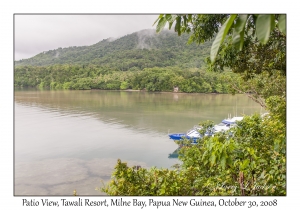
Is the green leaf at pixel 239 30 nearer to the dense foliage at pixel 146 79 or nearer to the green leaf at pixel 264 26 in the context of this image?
the green leaf at pixel 264 26

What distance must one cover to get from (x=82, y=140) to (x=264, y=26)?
11632 millimetres

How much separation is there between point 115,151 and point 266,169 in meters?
8.61

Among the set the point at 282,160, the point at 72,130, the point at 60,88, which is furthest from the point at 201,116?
the point at 282,160

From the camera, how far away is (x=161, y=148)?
10359 mm

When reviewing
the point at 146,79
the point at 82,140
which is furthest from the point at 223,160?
the point at 146,79

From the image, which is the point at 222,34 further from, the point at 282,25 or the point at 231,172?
the point at 231,172

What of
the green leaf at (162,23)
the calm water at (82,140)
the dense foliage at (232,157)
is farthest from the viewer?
the calm water at (82,140)

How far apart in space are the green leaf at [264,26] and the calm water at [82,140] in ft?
10.3

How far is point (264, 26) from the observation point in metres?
0.54

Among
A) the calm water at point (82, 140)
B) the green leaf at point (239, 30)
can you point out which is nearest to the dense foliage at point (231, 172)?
the green leaf at point (239, 30)

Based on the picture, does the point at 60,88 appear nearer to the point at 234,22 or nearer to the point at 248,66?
the point at 248,66

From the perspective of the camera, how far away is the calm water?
25.8ft

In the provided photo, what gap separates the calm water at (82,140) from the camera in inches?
309

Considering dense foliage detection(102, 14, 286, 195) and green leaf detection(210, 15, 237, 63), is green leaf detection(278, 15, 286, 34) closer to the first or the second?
green leaf detection(210, 15, 237, 63)
